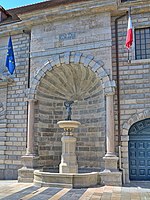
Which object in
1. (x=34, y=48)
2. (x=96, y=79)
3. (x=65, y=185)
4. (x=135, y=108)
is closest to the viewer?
(x=65, y=185)

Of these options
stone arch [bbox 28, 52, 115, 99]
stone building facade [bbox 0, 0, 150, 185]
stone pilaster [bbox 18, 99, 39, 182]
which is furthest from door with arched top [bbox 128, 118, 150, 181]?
stone pilaster [bbox 18, 99, 39, 182]

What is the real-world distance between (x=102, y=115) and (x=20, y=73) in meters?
4.06

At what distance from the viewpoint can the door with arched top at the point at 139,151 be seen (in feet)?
28.2

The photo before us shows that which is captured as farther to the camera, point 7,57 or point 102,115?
point 7,57

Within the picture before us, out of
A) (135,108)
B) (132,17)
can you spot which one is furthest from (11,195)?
(132,17)

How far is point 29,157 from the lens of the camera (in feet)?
30.2

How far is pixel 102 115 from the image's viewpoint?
9266 mm

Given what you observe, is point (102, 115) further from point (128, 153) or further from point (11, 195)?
point (11, 195)

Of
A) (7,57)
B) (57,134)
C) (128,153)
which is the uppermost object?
(7,57)

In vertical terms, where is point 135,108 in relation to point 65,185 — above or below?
above

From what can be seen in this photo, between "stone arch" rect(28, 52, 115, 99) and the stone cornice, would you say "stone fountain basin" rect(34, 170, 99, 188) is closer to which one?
"stone arch" rect(28, 52, 115, 99)

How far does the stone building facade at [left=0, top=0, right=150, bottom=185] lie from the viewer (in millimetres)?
8719

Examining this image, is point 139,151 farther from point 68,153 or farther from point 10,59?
point 10,59

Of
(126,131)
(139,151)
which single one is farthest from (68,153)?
(139,151)
